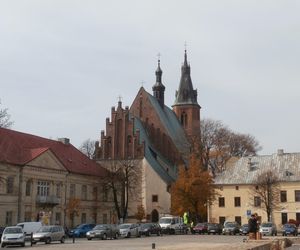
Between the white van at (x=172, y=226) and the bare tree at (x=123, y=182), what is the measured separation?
1235cm

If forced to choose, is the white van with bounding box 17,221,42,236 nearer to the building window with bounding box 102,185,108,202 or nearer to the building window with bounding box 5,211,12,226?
the building window with bounding box 5,211,12,226

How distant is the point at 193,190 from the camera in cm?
6322

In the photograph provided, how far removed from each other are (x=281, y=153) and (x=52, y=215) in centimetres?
3183

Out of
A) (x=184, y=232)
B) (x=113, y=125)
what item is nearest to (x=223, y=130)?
(x=113, y=125)

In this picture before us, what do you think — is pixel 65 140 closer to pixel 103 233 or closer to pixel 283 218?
pixel 103 233

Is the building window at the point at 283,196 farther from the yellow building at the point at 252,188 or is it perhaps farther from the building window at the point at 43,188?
the building window at the point at 43,188

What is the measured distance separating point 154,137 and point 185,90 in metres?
20.0

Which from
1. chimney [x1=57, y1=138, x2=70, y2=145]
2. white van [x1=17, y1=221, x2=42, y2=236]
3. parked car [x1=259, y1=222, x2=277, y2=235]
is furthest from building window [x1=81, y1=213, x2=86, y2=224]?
parked car [x1=259, y1=222, x2=277, y2=235]

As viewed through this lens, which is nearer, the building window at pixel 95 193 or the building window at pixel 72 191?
the building window at pixel 72 191

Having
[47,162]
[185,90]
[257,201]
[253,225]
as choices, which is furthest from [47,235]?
[185,90]

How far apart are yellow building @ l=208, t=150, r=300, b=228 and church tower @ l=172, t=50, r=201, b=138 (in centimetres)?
3204

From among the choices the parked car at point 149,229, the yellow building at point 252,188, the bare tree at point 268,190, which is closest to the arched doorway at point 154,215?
the yellow building at point 252,188

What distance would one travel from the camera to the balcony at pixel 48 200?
188ft

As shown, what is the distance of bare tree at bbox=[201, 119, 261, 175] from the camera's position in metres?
76.5
